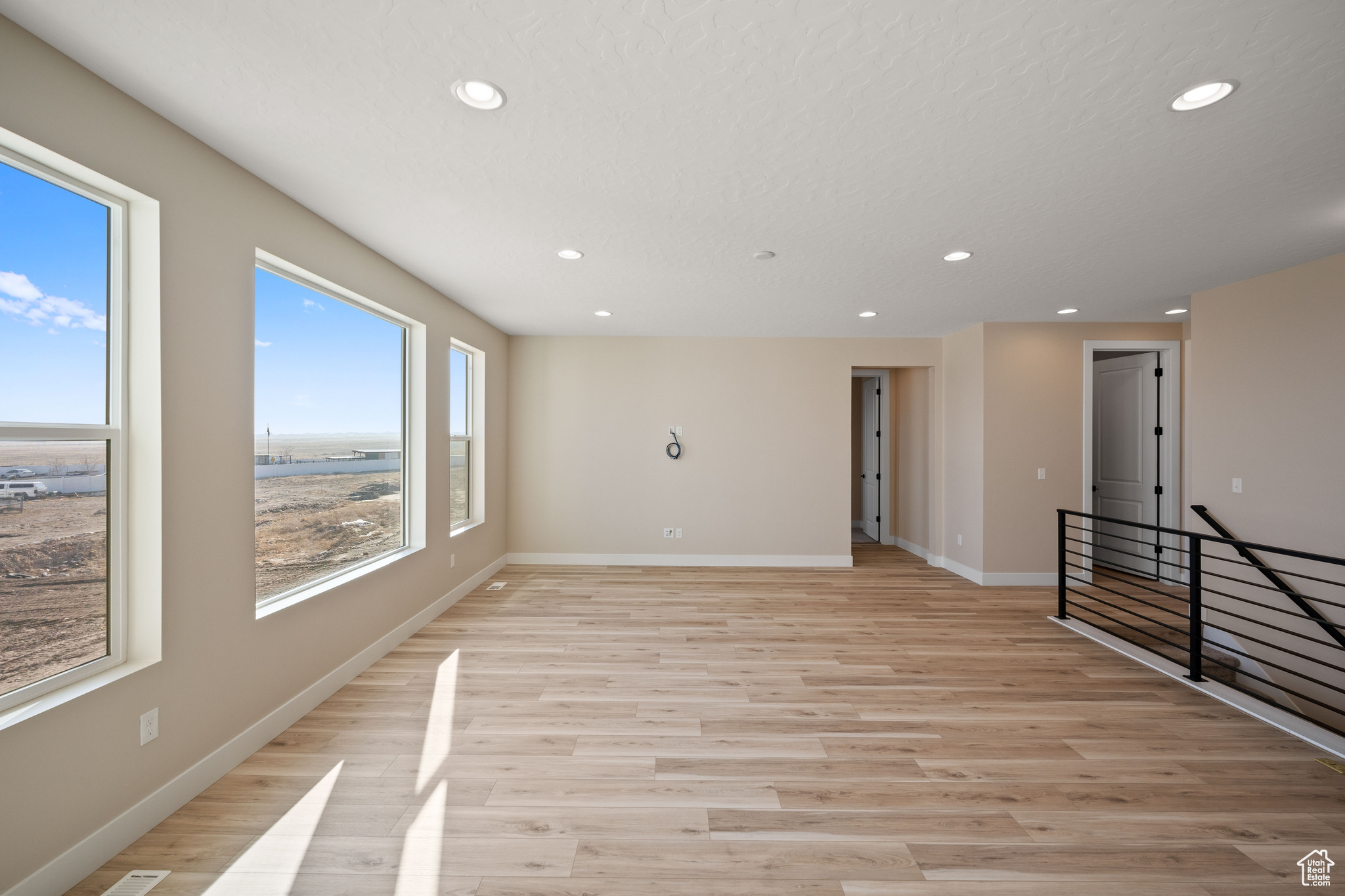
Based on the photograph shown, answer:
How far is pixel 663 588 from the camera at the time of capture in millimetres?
5270

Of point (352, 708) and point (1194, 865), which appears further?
point (352, 708)

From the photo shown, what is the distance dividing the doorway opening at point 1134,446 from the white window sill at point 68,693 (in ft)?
21.8

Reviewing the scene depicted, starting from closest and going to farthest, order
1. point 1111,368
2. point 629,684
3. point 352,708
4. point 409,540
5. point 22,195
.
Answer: point 22,195 < point 352,708 < point 629,684 < point 409,540 < point 1111,368

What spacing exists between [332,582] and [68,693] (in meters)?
1.42

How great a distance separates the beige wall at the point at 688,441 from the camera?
6.18m

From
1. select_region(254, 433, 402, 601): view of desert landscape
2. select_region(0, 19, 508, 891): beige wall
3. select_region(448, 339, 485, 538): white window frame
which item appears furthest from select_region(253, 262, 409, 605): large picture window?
select_region(448, 339, 485, 538): white window frame

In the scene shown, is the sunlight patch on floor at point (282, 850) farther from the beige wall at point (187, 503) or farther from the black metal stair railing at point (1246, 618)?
the black metal stair railing at point (1246, 618)

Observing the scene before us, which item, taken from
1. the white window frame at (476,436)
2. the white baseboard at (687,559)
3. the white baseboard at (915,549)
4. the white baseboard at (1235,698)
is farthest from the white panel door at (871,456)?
the white window frame at (476,436)

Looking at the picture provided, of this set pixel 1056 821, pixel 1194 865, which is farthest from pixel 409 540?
pixel 1194 865

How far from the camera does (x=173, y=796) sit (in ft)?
6.60

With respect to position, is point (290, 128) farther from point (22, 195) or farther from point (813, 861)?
point (813, 861)

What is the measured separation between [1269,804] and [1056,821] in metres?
0.90

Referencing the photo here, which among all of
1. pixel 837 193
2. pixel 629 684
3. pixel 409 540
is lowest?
pixel 629 684

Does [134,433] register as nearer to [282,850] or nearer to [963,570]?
[282,850]
